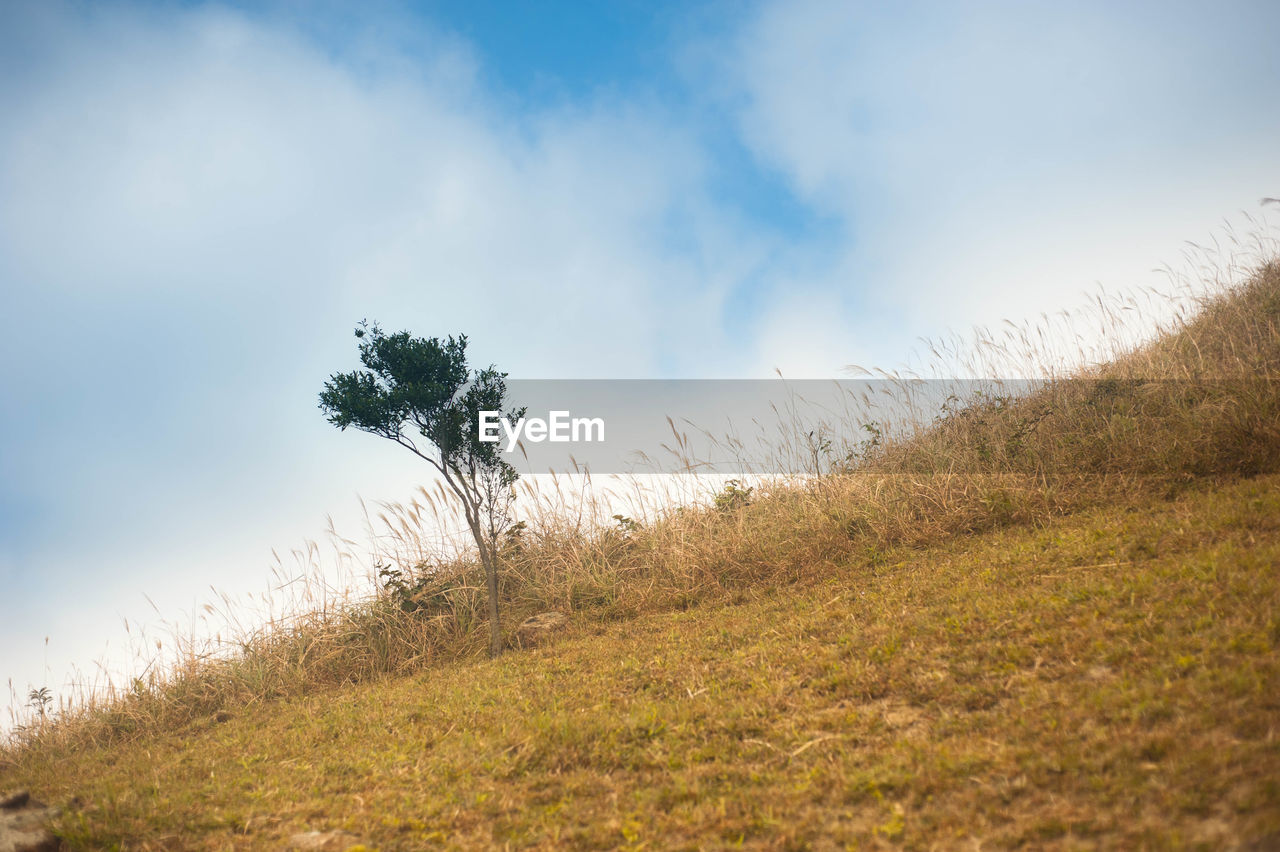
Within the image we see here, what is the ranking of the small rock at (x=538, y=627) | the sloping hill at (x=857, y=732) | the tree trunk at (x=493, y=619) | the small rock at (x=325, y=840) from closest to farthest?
the sloping hill at (x=857, y=732) → the small rock at (x=325, y=840) → the tree trunk at (x=493, y=619) → the small rock at (x=538, y=627)

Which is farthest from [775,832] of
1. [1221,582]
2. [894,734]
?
[1221,582]

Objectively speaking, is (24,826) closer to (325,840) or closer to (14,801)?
(14,801)

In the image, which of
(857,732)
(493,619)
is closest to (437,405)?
(493,619)

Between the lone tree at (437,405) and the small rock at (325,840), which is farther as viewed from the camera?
the lone tree at (437,405)

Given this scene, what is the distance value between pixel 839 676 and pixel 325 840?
2.83m

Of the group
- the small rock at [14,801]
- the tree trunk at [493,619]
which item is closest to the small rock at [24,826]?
the small rock at [14,801]

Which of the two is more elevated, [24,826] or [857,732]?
[24,826]

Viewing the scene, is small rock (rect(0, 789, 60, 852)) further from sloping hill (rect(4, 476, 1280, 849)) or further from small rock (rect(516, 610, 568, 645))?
small rock (rect(516, 610, 568, 645))

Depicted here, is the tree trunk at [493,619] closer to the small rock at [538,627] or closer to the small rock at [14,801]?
the small rock at [538,627]

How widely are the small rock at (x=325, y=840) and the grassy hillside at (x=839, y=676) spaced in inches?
2.7

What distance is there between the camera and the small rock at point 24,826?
11.1ft

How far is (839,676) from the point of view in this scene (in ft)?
13.4

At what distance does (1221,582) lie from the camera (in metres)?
3.95

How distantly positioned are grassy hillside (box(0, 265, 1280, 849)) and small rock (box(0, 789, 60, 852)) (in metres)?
0.09
